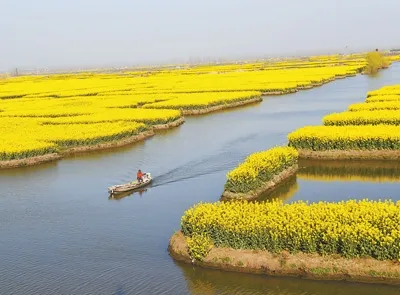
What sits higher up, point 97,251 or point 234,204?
point 234,204

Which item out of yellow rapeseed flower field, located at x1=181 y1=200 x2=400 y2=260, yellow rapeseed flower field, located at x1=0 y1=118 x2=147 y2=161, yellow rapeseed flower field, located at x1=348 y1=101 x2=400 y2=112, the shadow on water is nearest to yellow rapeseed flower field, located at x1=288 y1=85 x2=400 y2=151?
yellow rapeseed flower field, located at x1=348 y1=101 x2=400 y2=112

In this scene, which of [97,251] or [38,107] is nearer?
[97,251]

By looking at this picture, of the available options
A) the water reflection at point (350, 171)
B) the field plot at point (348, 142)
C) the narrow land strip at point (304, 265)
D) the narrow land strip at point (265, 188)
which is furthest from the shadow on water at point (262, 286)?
the field plot at point (348, 142)

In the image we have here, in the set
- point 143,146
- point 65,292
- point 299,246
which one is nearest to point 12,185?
point 143,146

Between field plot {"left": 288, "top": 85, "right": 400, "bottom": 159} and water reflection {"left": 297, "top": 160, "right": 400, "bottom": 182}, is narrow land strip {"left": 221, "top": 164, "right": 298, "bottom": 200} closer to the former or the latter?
water reflection {"left": 297, "top": 160, "right": 400, "bottom": 182}

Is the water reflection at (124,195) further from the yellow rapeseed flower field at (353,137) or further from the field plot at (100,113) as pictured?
the field plot at (100,113)

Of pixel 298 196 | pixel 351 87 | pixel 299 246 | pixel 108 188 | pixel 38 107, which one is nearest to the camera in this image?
pixel 299 246

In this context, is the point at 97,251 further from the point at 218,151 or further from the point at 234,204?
the point at 218,151
